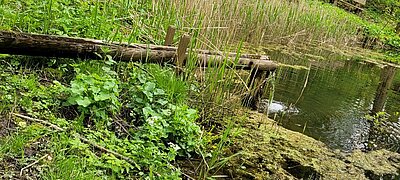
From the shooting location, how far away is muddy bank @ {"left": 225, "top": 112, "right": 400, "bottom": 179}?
3088 mm

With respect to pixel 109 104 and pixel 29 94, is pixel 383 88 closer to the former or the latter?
pixel 109 104

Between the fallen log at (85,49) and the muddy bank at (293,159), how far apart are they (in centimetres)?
72

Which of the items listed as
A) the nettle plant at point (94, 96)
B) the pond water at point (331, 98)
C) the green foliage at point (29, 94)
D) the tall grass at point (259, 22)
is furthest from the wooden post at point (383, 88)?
the green foliage at point (29, 94)

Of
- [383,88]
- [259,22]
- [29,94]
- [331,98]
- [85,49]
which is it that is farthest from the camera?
[383,88]

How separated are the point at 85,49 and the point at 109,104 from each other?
47 centimetres

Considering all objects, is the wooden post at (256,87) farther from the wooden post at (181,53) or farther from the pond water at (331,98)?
the wooden post at (181,53)

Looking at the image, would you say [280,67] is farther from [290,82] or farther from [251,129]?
[251,129]

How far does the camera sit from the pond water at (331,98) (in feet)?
13.8

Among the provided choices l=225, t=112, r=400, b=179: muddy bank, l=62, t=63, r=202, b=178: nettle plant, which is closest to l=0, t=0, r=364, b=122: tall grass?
l=62, t=63, r=202, b=178: nettle plant

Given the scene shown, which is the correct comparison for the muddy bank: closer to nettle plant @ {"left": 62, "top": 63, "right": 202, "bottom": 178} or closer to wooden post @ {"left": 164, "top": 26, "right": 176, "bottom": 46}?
nettle plant @ {"left": 62, "top": 63, "right": 202, "bottom": 178}

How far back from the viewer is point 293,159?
11.0 ft

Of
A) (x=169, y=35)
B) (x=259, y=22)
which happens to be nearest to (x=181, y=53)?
(x=169, y=35)

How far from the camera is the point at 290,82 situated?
19.7 ft

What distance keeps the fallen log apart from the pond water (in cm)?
111
